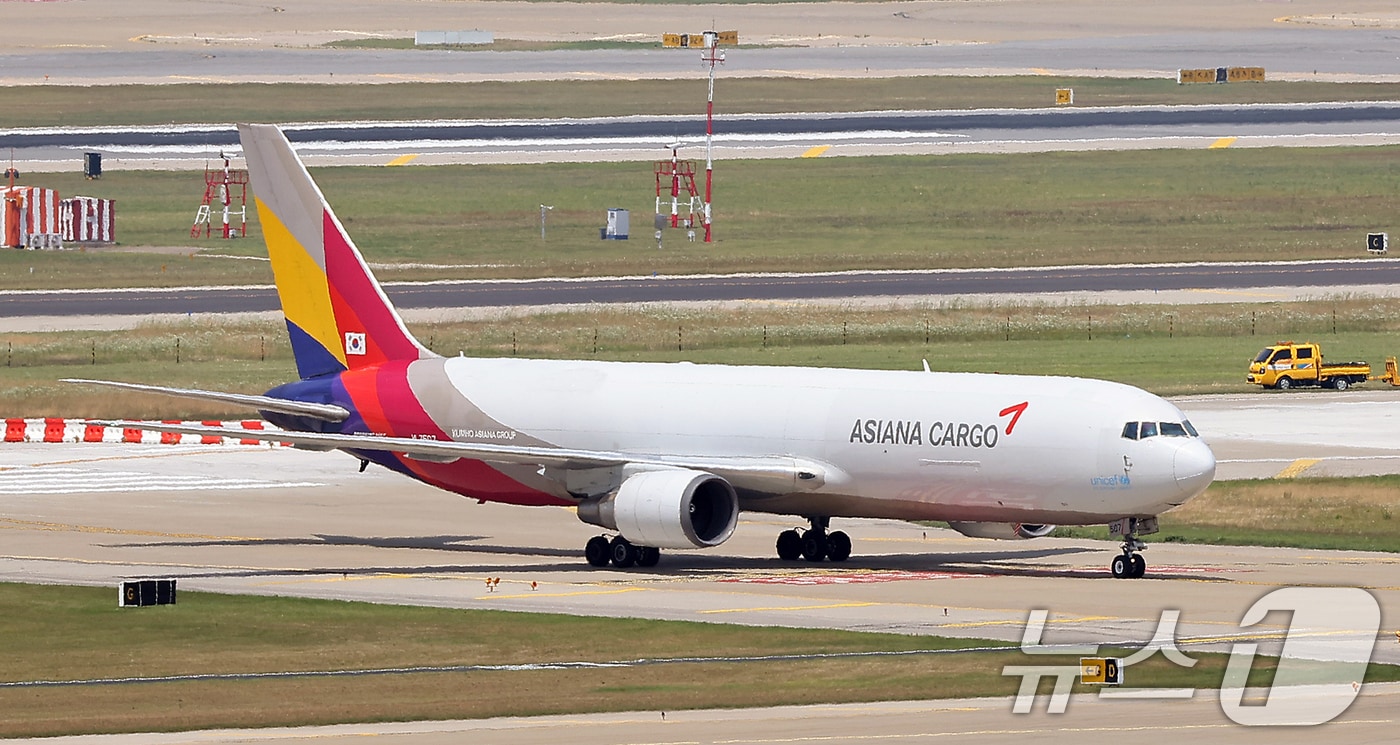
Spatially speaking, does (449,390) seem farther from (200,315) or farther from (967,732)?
(200,315)

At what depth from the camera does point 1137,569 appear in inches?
1901

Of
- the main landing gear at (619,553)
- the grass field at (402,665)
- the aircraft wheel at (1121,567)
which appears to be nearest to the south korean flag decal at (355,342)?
the main landing gear at (619,553)

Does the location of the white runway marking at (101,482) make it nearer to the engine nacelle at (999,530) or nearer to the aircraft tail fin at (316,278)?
the aircraft tail fin at (316,278)

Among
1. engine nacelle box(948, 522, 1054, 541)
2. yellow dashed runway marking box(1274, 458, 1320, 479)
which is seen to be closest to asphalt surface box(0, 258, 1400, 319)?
yellow dashed runway marking box(1274, 458, 1320, 479)

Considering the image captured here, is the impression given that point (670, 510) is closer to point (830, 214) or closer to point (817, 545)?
point (817, 545)

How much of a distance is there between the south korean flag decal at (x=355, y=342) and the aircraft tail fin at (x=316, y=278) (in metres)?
0.02

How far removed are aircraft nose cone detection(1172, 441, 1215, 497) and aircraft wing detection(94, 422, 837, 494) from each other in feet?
24.7

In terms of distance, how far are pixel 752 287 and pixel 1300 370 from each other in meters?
37.3

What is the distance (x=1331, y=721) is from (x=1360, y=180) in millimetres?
146517

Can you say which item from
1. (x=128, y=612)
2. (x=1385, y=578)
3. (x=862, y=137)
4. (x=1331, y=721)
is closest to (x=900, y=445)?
(x=1385, y=578)

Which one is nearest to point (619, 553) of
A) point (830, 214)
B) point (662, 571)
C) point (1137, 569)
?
point (662, 571)

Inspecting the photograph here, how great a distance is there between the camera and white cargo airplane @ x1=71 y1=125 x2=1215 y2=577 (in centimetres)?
4838

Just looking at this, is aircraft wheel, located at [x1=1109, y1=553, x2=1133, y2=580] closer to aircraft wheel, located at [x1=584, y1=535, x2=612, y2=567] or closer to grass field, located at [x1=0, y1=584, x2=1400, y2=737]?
grass field, located at [x1=0, y1=584, x2=1400, y2=737]

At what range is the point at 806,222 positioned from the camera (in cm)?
15562
